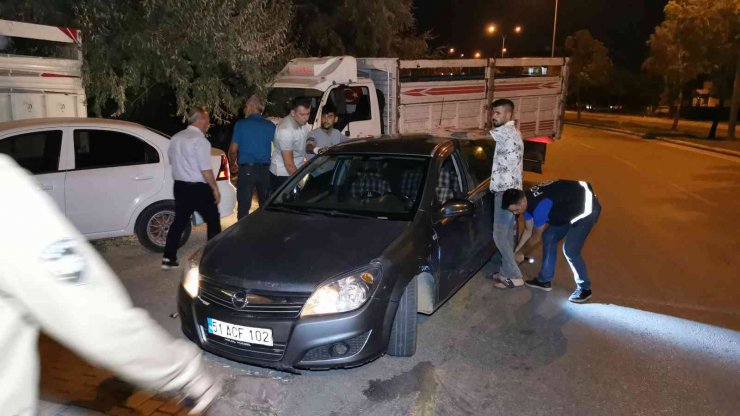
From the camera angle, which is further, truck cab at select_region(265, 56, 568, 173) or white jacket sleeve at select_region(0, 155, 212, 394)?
truck cab at select_region(265, 56, 568, 173)

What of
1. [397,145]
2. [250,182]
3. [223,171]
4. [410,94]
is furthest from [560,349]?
[410,94]

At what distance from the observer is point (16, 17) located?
10.0 meters

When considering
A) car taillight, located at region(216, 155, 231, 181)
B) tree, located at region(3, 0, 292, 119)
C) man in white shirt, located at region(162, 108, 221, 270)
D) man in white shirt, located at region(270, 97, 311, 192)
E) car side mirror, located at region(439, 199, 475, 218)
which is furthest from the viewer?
tree, located at region(3, 0, 292, 119)

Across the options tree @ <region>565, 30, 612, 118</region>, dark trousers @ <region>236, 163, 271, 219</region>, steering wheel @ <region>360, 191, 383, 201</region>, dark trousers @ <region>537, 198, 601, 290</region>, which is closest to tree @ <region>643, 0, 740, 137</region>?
tree @ <region>565, 30, 612, 118</region>

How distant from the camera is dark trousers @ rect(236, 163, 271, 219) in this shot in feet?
22.6

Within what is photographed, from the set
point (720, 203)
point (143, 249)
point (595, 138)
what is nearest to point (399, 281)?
point (143, 249)

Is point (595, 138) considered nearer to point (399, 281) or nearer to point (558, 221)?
point (558, 221)

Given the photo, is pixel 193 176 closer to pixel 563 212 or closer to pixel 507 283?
pixel 507 283

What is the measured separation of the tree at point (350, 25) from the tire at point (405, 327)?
15048 mm

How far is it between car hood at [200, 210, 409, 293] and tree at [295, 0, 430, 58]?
1436cm

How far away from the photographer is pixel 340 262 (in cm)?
387

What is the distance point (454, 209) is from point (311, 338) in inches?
64.4

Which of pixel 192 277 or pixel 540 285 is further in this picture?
pixel 540 285

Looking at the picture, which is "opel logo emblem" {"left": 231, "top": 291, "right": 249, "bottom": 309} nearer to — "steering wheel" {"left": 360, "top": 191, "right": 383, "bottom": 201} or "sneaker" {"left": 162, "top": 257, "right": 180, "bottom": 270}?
"steering wheel" {"left": 360, "top": 191, "right": 383, "bottom": 201}
